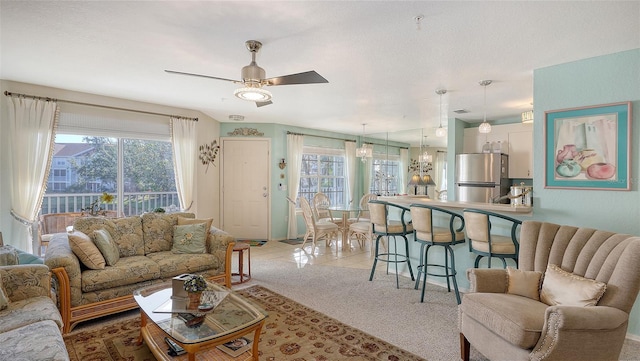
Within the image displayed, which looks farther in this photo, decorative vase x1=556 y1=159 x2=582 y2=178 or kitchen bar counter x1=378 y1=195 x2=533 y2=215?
kitchen bar counter x1=378 y1=195 x2=533 y2=215

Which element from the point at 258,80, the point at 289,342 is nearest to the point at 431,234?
the point at 289,342

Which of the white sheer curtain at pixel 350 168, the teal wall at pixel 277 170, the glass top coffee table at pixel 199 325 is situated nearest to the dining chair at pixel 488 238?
the glass top coffee table at pixel 199 325

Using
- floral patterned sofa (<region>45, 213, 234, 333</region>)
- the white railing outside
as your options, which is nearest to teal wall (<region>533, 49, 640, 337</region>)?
floral patterned sofa (<region>45, 213, 234, 333</region>)

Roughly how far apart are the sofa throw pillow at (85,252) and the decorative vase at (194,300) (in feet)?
4.33

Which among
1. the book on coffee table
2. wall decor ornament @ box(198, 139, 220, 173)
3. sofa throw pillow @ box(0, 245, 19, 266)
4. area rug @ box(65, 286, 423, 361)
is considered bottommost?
area rug @ box(65, 286, 423, 361)

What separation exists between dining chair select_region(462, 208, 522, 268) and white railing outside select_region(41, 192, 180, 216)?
4.62 meters

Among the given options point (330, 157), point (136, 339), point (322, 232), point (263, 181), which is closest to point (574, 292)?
point (136, 339)

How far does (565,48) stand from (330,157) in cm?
559

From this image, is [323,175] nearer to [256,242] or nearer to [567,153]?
[256,242]

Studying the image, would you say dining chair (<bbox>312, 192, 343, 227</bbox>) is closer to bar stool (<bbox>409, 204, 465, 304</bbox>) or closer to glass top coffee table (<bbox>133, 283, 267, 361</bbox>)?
bar stool (<bbox>409, 204, 465, 304</bbox>)

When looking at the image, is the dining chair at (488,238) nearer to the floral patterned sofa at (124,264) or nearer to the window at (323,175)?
the floral patterned sofa at (124,264)

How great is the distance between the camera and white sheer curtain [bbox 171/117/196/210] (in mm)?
5375

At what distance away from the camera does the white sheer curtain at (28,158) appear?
3.90 metres

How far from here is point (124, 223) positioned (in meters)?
3.65
